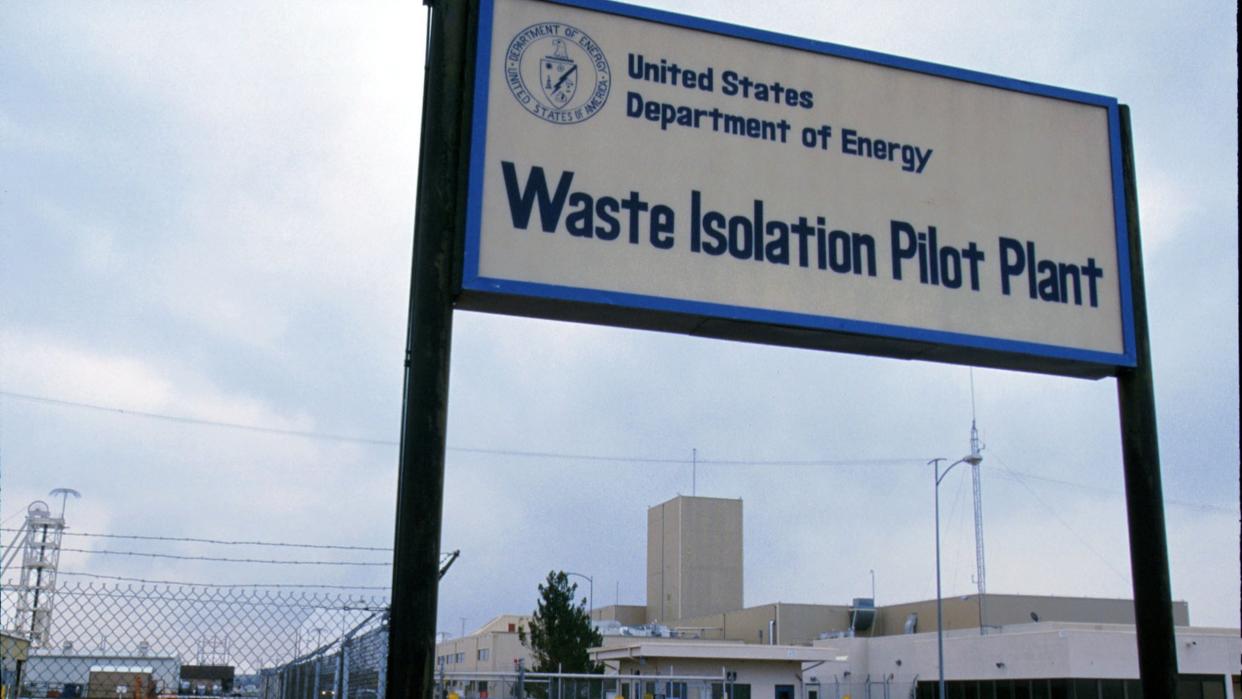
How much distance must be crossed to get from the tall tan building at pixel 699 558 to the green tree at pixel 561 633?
117 ft

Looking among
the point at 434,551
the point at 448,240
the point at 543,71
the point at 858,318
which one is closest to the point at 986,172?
the point at 858,318

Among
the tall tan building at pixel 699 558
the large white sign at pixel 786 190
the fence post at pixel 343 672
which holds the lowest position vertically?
the fence post at pixel 343 672

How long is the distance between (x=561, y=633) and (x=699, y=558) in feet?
127

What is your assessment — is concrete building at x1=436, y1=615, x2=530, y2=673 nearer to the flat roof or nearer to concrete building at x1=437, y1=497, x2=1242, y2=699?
concrete building at x1=437, y1=497, x2=1242, y2=699

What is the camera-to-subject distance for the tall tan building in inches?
3150

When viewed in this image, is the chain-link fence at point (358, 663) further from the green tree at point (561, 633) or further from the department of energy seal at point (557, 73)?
the green tree at point (561, 633)

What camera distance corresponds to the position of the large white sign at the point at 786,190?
5.00 metres

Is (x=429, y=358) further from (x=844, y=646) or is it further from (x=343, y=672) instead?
(x=844, y=646)

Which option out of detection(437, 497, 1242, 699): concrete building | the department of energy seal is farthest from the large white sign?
detection(437, 497, 1242, 699): concrete building

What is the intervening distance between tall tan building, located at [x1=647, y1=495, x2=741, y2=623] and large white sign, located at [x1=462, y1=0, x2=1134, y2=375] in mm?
75082

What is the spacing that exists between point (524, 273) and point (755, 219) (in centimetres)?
111

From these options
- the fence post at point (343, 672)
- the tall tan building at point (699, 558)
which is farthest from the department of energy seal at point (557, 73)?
the tall tan building at point (699, 558)

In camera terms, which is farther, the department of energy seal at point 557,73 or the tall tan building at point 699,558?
the tall tan building at point 699,558

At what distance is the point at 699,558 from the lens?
80000 millimetres
